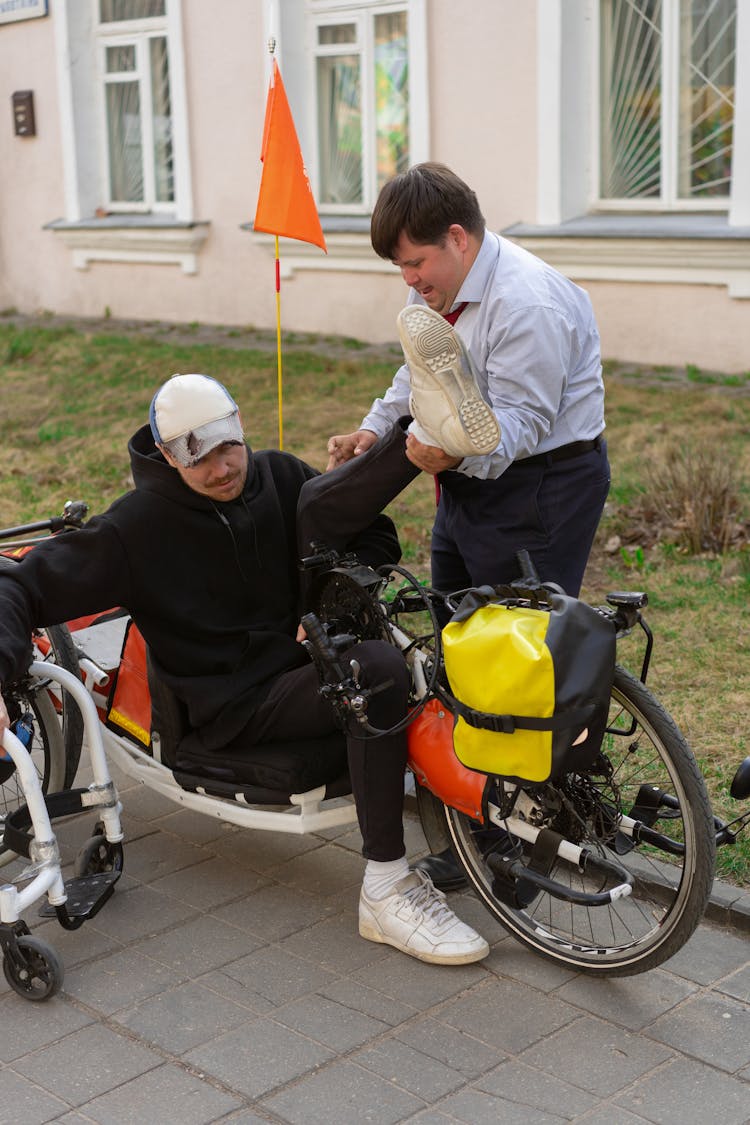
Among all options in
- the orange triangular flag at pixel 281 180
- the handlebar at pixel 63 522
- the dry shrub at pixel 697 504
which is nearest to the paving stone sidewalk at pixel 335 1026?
the handlebar at pixel 63 522

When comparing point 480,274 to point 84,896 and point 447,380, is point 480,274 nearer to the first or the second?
point 447,380

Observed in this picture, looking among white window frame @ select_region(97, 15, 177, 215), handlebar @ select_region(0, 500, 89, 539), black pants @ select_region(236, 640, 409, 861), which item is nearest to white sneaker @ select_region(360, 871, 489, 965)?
black pants @ select_region(236, 640, 409, 861)

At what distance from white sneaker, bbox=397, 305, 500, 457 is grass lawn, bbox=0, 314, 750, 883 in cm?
142

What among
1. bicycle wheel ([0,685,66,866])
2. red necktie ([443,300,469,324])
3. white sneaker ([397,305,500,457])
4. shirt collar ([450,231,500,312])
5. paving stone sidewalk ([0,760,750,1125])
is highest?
shirt collar ([450,231,500,312])

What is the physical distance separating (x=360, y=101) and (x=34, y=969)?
1028 centimetres

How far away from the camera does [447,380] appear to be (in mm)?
2961

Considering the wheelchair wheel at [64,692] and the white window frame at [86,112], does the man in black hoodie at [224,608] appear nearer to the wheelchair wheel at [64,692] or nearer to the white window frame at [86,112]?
the wheelchair wheel at [64,692]

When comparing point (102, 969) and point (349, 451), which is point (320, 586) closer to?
point (349, 451)

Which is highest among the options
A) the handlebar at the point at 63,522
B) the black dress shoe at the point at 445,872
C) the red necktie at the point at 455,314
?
the red necktie at the point at 455,314

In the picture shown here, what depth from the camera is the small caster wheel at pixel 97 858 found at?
3.68m

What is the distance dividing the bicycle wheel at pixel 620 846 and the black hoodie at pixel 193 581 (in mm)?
638

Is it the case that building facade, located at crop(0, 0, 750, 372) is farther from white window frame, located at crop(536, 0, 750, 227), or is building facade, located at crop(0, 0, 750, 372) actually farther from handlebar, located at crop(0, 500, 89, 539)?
handlebar, located at crop(0, 500, 89, 539)

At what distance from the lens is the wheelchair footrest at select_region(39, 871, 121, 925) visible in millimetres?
3395

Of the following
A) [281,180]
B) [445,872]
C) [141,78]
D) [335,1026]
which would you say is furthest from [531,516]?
[141,78]
